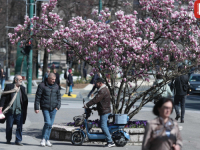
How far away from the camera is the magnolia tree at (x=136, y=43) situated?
9.50m

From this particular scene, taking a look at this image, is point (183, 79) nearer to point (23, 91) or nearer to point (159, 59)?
point (159, 59)

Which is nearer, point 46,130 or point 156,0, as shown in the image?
point 46,130

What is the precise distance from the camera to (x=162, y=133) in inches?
171

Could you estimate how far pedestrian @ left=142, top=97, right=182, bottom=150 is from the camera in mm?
4340

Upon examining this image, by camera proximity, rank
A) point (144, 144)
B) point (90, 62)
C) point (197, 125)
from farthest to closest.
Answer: point (197, 125)
point (90, 62)
point (144, 144)

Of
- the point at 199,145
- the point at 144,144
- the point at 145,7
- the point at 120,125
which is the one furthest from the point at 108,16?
the point at 144,144

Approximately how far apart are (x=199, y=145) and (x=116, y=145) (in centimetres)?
189

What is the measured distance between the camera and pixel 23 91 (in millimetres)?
8656

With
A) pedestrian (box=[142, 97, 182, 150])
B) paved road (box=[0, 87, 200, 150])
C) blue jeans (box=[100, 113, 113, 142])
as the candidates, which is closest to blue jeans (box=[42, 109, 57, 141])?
paved road (box=[0, 87, 200, 150])

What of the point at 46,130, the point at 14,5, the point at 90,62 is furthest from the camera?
the point at 14,5

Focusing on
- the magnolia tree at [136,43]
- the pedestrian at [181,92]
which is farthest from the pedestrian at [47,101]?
the pedestrian at [181,92]

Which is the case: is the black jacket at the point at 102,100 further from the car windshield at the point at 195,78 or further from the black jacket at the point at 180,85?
the car windshield at the point at 195,78

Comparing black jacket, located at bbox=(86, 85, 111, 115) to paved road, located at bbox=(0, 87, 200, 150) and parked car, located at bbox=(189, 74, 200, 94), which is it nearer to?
paved road, located at bbox=(0, 87, 200, 150)

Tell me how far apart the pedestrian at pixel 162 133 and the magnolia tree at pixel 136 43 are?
16.2ft
